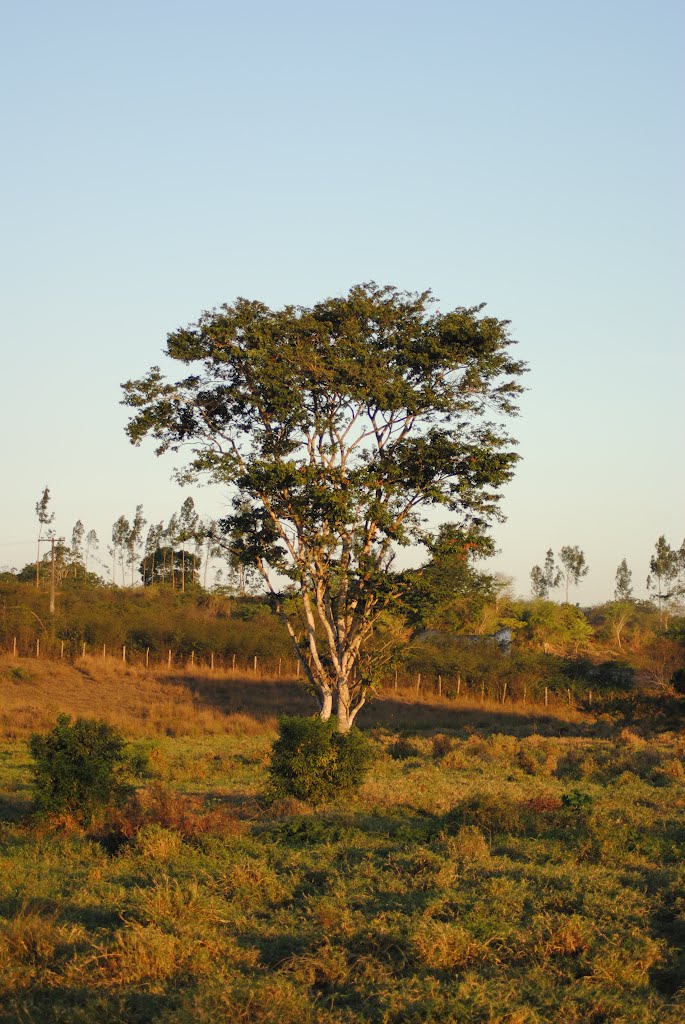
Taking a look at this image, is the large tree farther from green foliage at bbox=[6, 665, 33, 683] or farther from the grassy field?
green foliage at bbox=[6, 665, 33, 683]

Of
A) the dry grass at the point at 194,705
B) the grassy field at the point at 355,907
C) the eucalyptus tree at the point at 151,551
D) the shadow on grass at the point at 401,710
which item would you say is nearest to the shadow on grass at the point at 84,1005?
the grassy field at the point at 355,907

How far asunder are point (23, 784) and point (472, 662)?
3146 cm

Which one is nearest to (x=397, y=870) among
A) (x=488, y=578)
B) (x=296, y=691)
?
(x=488, y=578)

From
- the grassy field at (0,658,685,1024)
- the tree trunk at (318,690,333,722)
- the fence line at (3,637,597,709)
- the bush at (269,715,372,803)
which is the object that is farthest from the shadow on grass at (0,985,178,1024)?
the fence line at (3,637,597,709)

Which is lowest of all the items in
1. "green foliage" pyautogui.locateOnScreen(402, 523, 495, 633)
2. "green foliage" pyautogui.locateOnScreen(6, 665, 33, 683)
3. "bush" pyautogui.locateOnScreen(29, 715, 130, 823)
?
"green foliage" pyautogui.locateOnScreen(6, 665, 33, 683)

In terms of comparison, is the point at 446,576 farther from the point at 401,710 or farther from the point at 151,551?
the point at 151,551

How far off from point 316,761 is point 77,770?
4.53 metres

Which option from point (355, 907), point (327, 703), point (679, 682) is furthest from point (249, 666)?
point (355, 907)

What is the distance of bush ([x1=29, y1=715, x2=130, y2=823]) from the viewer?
47.8 ft

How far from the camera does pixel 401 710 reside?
4062cm

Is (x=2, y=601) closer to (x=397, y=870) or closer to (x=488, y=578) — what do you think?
(x=488, y=578)

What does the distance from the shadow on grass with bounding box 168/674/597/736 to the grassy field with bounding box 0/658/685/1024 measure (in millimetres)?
15748

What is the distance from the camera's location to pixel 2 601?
194ft

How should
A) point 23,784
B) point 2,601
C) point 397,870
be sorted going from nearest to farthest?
1. point 397,870
2. point 23,784
3. point 2,601
